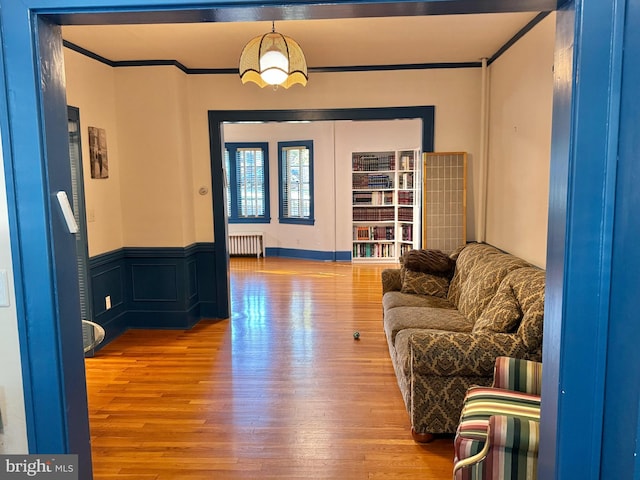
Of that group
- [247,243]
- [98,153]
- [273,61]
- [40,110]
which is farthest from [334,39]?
[247,243]

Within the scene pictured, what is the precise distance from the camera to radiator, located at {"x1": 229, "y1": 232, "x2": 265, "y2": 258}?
9.96 meters

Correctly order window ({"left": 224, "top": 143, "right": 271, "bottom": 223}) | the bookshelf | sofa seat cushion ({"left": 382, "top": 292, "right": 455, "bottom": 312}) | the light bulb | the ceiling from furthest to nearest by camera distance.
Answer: window ({"left": 224, "top": 143, "right": 271, "bottom": 223}), the bookshelf, sofa seat cushion ({"left": 382, "top": 292, "right": 455, "bottom": 312}), the ceiling, the light bulb

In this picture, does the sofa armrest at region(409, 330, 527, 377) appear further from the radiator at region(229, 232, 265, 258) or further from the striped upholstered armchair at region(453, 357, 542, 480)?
the radiator at region(229, 232, 265, 258)

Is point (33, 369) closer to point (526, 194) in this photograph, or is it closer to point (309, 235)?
point (526, 194)

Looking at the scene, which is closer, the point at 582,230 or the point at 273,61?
the point at 582,230

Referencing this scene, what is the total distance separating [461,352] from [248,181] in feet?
25.8

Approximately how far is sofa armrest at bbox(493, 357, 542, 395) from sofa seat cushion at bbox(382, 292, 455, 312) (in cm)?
174

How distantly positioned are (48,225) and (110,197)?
387cm

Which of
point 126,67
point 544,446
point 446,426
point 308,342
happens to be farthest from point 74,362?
point 126,67

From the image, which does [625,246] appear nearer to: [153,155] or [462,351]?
[462,351]

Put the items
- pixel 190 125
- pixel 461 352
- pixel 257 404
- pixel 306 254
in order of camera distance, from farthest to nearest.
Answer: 1. pixel 306 254
2. pixel 190 125
3. pixel 257 404
4. pixel 461 352

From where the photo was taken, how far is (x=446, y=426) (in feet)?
9.45

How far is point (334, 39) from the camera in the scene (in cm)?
431

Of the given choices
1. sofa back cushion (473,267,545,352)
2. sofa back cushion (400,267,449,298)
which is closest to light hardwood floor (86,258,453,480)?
sofa back cushion (400,267,449,298)
